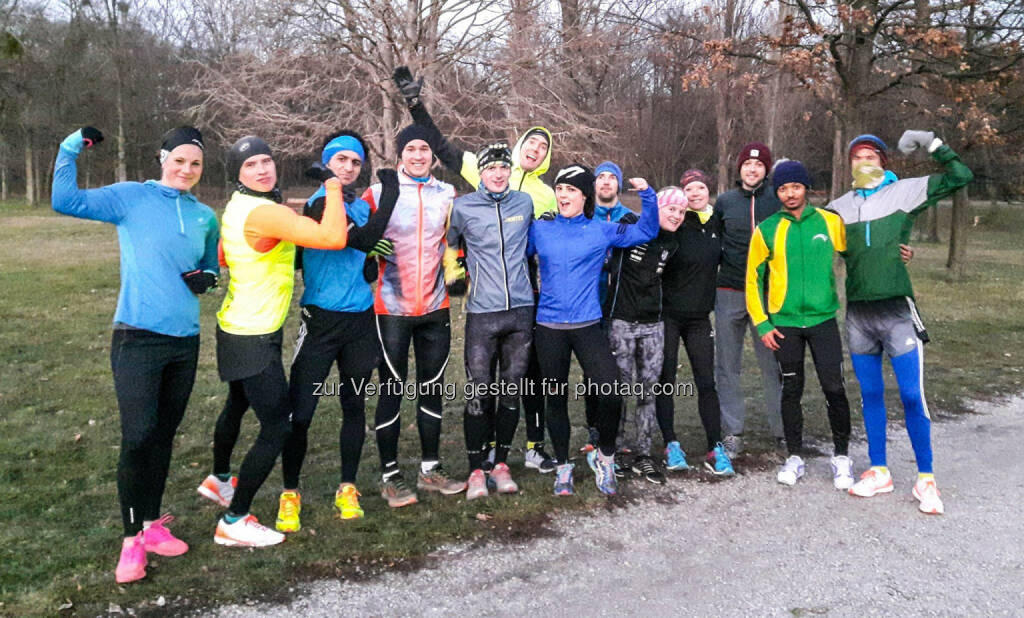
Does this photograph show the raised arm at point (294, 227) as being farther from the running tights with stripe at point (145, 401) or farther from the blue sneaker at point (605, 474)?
the blue sneaker at point (605, 474)

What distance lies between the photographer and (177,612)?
3576 millimetres

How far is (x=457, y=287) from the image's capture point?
520 centimetres

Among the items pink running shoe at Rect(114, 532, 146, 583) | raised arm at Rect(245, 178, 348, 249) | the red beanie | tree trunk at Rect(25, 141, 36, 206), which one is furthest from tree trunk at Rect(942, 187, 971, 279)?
tree trunk at Rect(25, 141, 36, 206)

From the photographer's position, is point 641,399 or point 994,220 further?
point 994,220

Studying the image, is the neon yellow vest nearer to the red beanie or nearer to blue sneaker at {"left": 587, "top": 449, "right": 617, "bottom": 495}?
blue sneaker at {"left": 587, "top": 449, "right": 617, "bottom": 495}

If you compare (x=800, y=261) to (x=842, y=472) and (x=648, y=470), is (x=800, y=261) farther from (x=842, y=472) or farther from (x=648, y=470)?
(x=648, y=470)

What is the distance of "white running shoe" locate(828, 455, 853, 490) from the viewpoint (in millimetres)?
5293

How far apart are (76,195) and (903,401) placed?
5.23 metres

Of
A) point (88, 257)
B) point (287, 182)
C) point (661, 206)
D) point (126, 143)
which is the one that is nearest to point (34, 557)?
point (661, 206)

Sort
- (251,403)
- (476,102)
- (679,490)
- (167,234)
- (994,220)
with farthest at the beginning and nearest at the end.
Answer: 1. (994,220)
2. (476,102)
3. (679,490)
4. (251,403)
5. (167,234)

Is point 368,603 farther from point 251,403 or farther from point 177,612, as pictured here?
point 251,403

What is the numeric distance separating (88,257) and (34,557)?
17.7 m

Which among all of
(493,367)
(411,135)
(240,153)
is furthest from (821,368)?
(240,153)

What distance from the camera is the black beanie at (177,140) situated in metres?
4.10
